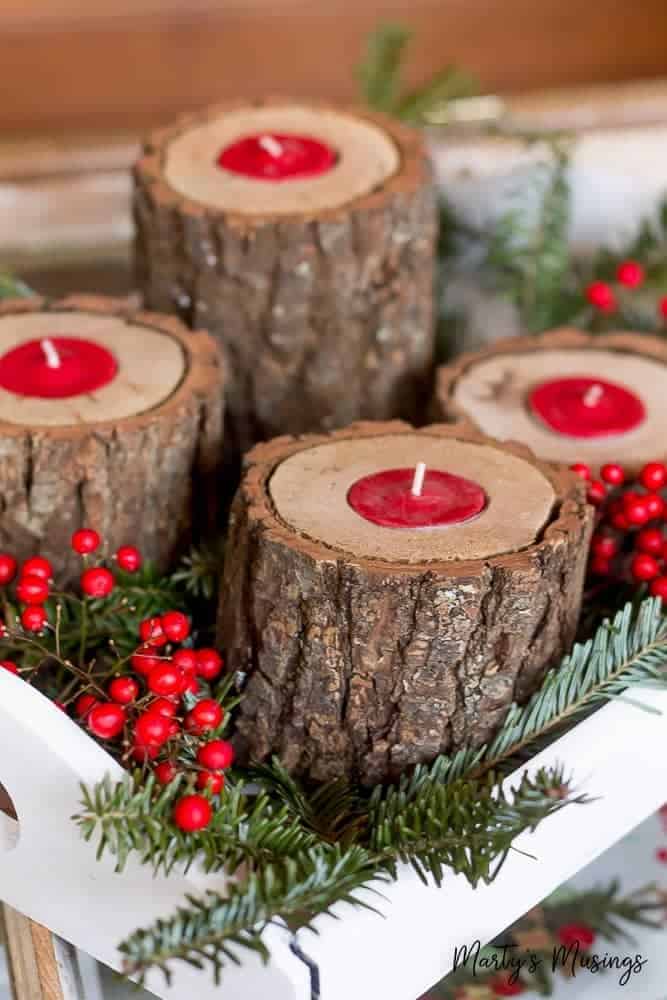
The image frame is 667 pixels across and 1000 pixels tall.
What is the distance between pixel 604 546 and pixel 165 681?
312 mm

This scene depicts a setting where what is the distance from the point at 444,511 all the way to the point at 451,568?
2.0 inches

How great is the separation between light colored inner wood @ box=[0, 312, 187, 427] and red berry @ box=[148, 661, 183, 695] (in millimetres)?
201

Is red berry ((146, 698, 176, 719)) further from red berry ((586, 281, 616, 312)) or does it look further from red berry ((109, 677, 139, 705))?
red berry ((586, 281, 616, 312))

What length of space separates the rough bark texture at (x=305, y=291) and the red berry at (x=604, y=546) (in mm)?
231

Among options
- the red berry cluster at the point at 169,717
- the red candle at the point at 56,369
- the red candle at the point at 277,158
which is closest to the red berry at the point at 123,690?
the red berry cluster at the point at 169,717

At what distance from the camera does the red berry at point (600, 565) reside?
35.0 inches

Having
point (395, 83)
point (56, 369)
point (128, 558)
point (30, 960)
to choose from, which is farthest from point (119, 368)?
point (395, 83)

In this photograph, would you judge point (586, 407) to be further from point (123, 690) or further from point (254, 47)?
point (254, 47)

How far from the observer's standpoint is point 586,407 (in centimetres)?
94

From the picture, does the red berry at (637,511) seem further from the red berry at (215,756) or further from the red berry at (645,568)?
the red berry at (215,756)

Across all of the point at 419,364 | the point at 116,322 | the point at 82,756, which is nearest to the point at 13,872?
the point at 82,756

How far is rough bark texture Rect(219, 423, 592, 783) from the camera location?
718 mm

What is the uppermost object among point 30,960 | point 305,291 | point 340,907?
point 305,291

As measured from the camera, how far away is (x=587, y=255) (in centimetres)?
129
